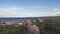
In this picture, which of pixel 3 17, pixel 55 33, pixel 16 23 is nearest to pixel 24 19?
pixel 16 23

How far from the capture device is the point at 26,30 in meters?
0.83

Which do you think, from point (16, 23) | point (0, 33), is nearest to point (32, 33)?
point (16, 23)

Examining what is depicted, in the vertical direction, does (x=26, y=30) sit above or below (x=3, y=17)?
below

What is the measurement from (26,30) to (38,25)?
11 cm

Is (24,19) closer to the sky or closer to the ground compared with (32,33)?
closer to the sky

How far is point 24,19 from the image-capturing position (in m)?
0.85

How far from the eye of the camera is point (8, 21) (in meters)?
0.84

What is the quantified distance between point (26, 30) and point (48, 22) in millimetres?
196

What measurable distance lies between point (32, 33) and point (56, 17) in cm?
24

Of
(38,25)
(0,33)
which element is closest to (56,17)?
(38,25)

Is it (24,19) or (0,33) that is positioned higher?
(24,19)

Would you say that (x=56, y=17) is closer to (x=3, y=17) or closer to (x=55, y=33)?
(x=55, y=33)

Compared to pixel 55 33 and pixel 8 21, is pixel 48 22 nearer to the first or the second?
pixel 55 33

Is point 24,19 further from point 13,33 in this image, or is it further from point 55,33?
point 55,33
